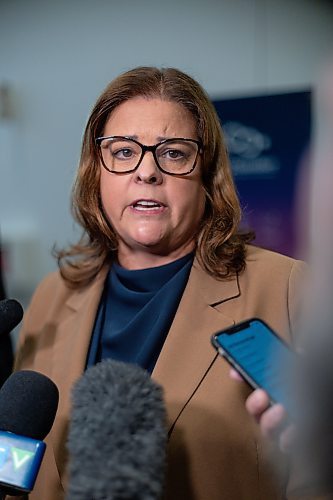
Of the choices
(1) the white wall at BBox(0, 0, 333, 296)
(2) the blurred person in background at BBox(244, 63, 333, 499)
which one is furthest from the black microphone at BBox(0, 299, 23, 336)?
(1) the white wall at BBox(0, 0, 333, 296)

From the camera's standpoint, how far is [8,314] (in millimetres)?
871

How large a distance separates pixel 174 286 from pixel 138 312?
0.26 ft

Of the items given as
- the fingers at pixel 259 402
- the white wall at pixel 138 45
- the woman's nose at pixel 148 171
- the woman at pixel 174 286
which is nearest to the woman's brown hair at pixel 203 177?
the woman at pixel 174 286

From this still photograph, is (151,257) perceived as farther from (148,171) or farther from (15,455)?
(15,455)

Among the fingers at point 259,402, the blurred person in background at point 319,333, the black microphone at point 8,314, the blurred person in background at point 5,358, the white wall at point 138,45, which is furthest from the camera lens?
the white wall at point 138,45

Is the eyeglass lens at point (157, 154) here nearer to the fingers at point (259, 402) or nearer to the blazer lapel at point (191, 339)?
the blazer lapel at point (191, 339)

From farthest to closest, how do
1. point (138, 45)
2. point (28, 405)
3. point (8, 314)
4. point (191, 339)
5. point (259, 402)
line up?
1. point (138, 45)
2. point (191, 339)
3. point (8, 314)
4. point (28, 405)
5. point (259, 402)

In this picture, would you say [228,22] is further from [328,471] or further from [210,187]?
[328,471]

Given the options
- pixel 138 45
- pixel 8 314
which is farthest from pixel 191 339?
pixel 138 45

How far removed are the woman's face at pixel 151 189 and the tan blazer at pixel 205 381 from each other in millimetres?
98

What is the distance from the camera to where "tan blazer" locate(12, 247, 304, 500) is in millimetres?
927

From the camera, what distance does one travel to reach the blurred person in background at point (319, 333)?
48cm

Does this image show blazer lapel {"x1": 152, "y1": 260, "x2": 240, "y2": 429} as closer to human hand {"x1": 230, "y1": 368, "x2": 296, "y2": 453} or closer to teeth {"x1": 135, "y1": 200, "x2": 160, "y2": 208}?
teeth {"x1": 135, "y1": 200, "x2": 160, "y2": 208}

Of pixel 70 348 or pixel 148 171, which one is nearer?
pixel 148 171
